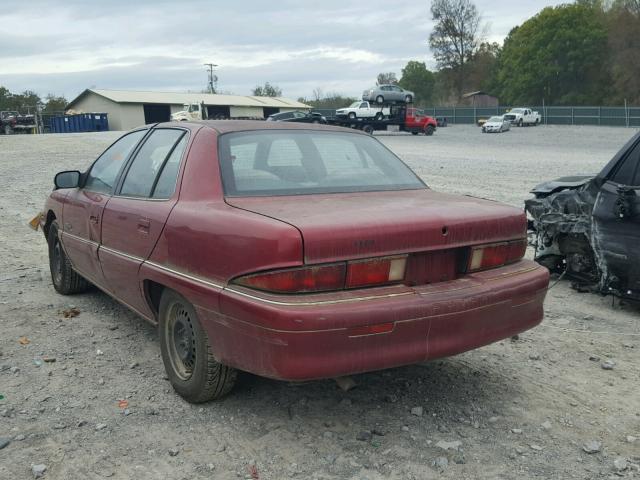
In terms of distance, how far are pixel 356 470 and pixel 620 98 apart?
2850 inches

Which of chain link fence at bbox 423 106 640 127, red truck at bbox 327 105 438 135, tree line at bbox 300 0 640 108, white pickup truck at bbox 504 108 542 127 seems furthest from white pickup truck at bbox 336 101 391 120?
tree line at bbox 300 0 640 108

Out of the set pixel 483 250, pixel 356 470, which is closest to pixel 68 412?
pixel 356 470

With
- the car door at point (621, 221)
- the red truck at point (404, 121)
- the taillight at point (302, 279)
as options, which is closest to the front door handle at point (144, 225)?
the taillight at point (302, 279)

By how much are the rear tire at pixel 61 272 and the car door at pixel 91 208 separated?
0.34m

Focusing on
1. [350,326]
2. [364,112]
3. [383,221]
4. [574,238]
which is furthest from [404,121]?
[350,326]

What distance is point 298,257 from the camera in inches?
112

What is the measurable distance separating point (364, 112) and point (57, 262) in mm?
38059

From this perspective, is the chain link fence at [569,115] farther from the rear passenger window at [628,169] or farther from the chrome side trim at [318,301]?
the chrome side trim at [318,301]

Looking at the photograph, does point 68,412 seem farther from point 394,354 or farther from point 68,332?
point 394,354

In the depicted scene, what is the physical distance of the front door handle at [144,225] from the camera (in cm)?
375

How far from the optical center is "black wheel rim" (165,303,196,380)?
3514 mm

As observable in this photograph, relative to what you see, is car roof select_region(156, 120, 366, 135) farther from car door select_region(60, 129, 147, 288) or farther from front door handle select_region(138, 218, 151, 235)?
front door handle select_region(138, 218, 151, 235)

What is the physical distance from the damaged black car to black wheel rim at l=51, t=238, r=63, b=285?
14.2 ft

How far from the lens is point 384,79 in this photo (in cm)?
10912
